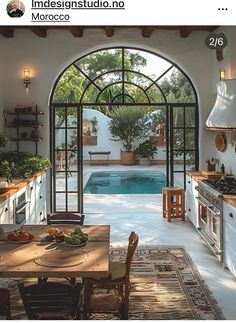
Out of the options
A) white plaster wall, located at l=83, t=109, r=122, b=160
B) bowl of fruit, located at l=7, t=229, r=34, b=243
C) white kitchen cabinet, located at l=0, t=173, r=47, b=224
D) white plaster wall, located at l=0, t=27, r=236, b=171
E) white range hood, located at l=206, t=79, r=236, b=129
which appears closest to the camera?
bowl of fruit, located at l=7, t=229, r=34, b=243

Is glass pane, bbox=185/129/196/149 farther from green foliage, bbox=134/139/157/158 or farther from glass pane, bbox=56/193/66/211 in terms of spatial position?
green foliage, bbox=134/139/157/158

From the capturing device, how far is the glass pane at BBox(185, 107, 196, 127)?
25.5 feet

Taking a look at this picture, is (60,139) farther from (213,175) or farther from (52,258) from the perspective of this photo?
(52,258)

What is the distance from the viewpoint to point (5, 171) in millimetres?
5816

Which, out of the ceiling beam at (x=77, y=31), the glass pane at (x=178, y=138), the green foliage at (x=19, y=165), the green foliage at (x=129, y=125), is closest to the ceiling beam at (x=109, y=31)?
the ceiling beam at (x=77, y=31)

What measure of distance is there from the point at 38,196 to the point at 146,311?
3.55m

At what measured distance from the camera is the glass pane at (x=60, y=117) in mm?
7734

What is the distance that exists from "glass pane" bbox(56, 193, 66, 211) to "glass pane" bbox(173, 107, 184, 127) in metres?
2.42

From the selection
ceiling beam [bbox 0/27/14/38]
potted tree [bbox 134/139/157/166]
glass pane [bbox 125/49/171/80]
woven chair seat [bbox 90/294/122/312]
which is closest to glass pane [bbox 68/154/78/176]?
glass pane [bbox 125/49/171/80]

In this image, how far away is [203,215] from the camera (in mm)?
5926

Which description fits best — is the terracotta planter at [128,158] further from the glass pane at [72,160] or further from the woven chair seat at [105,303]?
the woven chair seat at [105,303]
